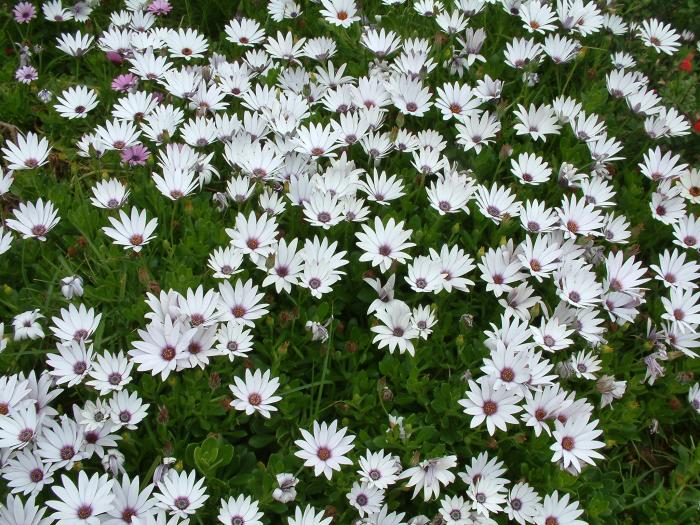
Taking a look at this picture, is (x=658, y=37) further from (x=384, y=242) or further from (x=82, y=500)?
(x=82, y=500)

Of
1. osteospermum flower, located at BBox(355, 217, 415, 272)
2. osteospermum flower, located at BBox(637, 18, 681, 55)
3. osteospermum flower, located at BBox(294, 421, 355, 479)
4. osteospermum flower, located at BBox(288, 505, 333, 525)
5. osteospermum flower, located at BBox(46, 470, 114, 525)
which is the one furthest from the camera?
osteospermum flower, located at BBox(637, 18, 681, 55)

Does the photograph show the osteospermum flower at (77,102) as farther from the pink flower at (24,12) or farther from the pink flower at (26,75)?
the pink flower at (24,12)

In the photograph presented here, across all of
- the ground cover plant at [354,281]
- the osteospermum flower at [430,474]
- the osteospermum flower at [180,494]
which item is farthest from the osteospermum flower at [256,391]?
the osteospermum flower at [430,474]

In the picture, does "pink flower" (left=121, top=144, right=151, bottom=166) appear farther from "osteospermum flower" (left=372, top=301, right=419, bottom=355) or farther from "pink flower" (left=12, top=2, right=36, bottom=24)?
"pink flower" (left=12, top=2, right=36, bottom=24)

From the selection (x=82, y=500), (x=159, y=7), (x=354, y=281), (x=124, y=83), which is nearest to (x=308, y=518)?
(x=82, y=500)

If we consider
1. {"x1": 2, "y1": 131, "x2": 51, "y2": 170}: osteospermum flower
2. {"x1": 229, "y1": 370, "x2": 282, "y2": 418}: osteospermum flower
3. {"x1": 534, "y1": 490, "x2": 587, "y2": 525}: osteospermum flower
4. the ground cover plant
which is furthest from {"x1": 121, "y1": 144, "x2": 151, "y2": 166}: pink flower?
{"x1": 534, "y1": 490, "x2": 587, "y2": 525}: osteospermum flower

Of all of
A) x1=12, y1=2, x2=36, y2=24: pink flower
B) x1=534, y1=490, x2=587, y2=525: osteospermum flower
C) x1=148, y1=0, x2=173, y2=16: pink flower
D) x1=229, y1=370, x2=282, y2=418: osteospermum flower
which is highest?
x1=12, y1=2, x2=36, y2=24: pink flower
